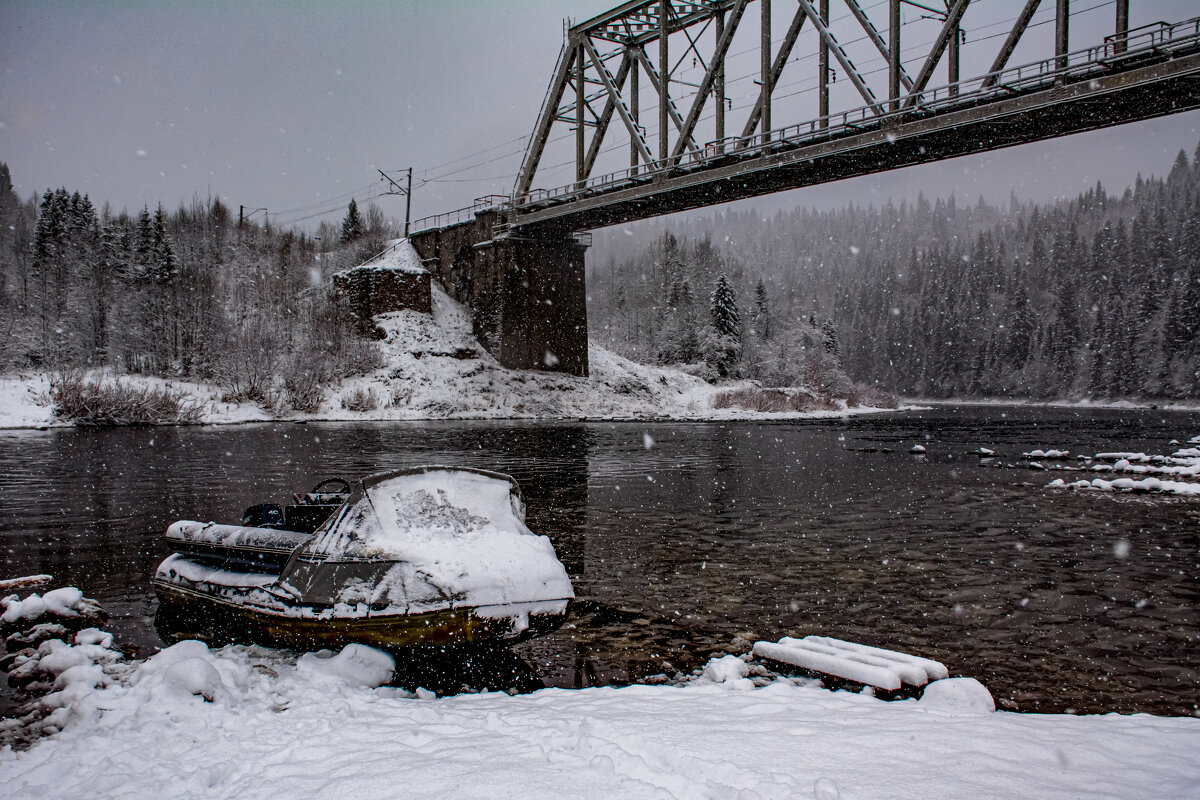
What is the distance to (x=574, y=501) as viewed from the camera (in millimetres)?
15023

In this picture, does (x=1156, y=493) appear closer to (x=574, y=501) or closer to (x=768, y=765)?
A: (x=574, y=501)

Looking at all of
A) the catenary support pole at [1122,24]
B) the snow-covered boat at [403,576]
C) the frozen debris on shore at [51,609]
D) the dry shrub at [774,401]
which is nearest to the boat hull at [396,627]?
the snow-covered boat at [403,576]

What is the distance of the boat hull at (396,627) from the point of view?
229 inches

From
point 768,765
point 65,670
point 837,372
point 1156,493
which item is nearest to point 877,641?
point 768,765

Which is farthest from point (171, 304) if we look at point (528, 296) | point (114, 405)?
point (528, 296)

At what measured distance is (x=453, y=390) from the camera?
45656 mm

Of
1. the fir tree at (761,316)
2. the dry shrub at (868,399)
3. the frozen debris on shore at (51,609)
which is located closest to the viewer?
the frozen debris on shore at (51,609)

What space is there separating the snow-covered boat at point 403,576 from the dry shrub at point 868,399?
2731 inches

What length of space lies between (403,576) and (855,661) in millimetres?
3671

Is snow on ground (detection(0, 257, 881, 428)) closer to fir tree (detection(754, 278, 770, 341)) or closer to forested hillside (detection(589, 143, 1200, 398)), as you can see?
forested hillside (detection(589, 143, 1200, 398))

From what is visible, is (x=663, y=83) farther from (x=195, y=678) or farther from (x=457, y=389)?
(x=195, y=678)

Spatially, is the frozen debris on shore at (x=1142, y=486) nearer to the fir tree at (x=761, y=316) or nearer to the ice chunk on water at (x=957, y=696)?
the ice chunk on water at (x=957, y=696)

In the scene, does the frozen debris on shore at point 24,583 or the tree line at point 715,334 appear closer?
the frozen debris on shore at point 24,583

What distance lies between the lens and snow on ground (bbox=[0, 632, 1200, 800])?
142 inches
